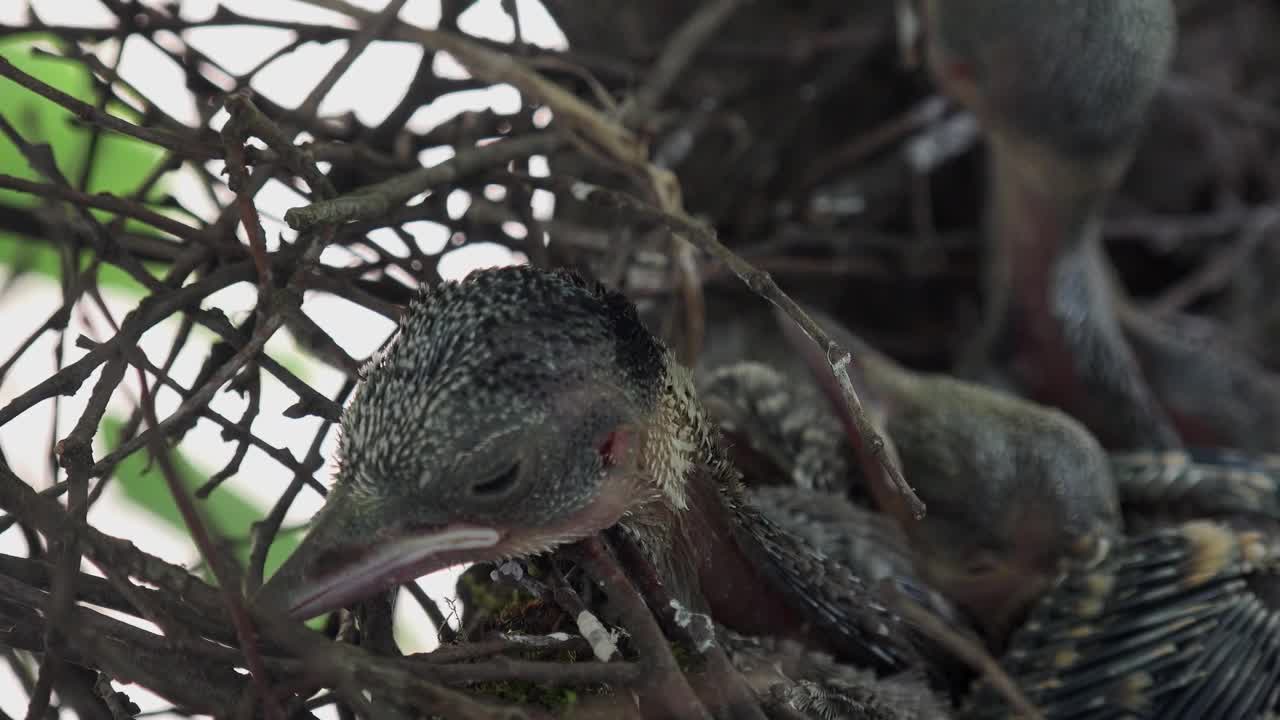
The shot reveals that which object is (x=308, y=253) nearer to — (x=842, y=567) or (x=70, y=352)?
(x=842, y=567)

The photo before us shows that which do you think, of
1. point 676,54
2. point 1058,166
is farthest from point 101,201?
point 1058,166

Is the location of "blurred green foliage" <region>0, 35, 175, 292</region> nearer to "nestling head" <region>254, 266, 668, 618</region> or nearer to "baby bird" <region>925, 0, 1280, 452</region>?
"nestling head" <region>254, 266, 668, 618</region>

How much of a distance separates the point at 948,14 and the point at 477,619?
1.22 m

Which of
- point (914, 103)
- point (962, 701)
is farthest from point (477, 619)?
point (914, 103)

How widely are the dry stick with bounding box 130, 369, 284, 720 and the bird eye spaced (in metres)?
0.17

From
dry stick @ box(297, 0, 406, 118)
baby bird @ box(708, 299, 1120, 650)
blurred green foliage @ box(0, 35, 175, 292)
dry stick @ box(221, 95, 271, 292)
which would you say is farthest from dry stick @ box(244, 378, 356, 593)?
baby bird @ box(708, 299, 1120, 650)

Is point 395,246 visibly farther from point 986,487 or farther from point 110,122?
point 986,487

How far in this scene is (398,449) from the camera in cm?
85

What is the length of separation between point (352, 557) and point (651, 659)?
217mm

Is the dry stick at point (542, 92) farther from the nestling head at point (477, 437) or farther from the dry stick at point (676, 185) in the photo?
the nestling head at point (477, 437)

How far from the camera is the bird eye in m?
0.86

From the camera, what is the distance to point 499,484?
34.2 inches

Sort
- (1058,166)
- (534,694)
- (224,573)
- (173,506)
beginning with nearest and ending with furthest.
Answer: (224,573), (534,694), (173,506), (1058,166)

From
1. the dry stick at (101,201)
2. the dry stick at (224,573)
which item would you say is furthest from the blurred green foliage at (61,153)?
the dry stick at (224,573)
